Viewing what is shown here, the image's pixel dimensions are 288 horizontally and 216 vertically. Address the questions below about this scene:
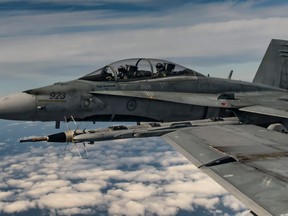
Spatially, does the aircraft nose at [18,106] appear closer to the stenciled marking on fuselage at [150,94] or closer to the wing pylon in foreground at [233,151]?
the wing pylon in foreground at [233,151]

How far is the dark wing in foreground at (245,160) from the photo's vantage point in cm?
430

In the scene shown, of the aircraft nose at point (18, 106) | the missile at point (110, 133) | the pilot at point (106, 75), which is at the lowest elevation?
the missile at point (110, 133)

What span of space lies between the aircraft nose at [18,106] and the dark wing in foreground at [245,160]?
4422mm

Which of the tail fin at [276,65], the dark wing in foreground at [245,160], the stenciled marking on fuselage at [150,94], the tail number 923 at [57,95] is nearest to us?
the dark wing in foreground at [245,160]

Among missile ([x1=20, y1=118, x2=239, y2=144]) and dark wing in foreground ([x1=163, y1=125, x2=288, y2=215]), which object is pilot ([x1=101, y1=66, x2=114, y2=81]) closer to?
missile ([x1=20, y1=118, x2=239, y2=144])

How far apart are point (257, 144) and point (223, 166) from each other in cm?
233

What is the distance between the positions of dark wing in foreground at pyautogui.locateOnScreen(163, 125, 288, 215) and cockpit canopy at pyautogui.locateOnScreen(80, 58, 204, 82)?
393cm

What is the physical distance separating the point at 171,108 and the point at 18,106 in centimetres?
520

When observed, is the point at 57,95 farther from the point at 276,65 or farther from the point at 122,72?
the point at 276,65

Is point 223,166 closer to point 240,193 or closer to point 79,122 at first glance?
point 240,193

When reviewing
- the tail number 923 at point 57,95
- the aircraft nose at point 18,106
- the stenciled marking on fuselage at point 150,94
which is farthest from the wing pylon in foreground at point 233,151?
the stenciled marking on fuselage at point 150,94

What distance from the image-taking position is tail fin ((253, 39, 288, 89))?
762 inches

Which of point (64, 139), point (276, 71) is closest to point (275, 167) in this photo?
point (64, 139)

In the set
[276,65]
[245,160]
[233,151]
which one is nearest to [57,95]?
[233,151]
